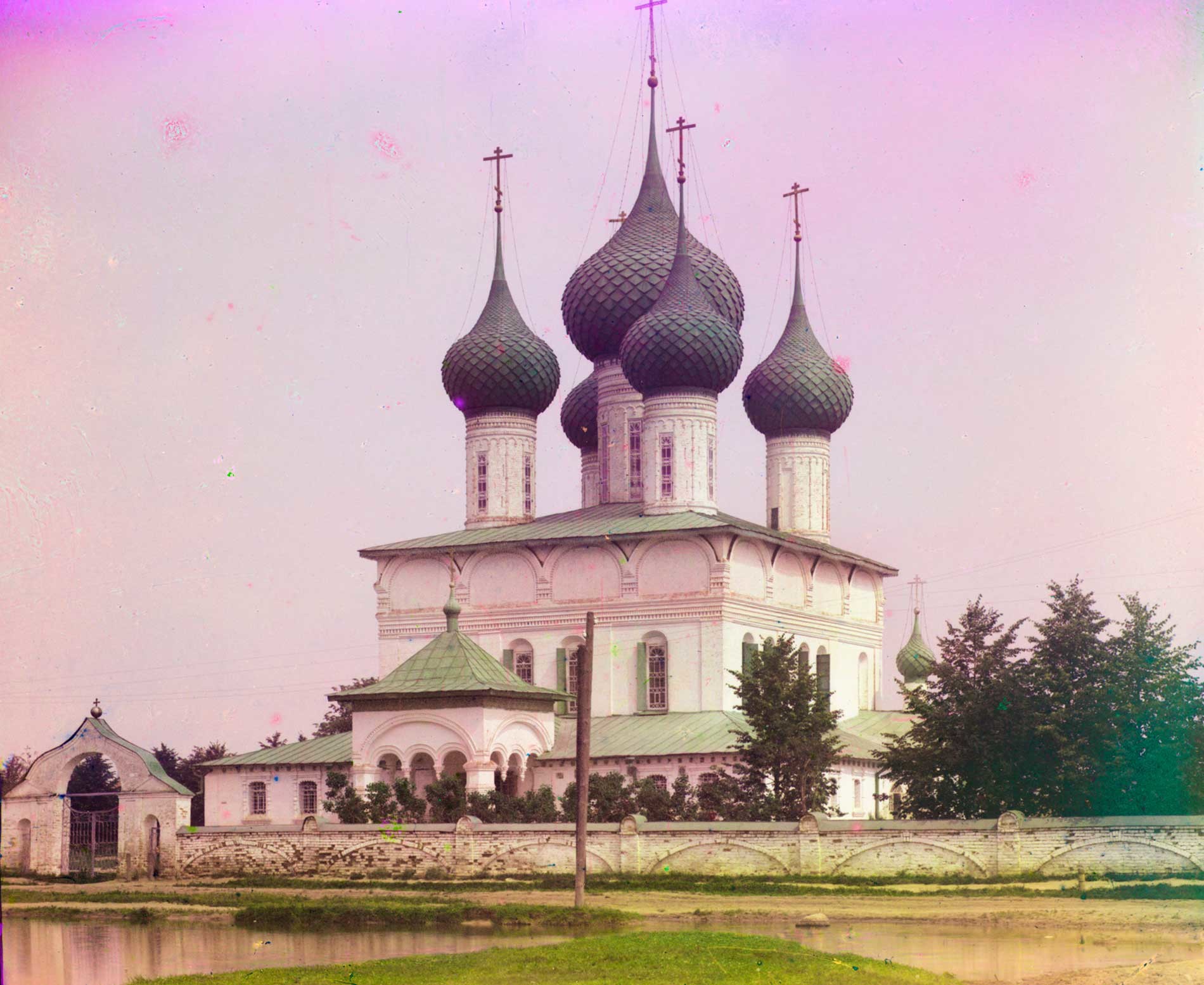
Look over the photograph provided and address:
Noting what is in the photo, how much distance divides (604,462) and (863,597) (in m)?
5.91

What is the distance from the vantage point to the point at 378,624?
37812mm

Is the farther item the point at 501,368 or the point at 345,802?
the point at 501,368

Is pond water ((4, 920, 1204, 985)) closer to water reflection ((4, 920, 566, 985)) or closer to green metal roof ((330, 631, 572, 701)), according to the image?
water reflection ((4, 920, 566, 985))

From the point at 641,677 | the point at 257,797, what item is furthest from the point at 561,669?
the point at 257,797

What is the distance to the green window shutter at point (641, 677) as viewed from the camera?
3547 centimetres

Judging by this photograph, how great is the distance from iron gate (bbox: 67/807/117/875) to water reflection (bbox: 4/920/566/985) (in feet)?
24.3

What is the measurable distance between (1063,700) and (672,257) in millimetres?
13818

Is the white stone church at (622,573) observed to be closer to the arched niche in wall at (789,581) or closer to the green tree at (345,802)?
the arched niche in wall at (789,581)

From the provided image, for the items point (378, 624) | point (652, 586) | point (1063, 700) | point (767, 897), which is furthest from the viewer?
point (378, 624)

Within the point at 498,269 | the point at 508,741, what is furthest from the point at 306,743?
the point at 498,269

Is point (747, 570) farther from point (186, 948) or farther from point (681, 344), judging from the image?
point (186, 948)

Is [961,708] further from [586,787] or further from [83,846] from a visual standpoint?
[83,846]

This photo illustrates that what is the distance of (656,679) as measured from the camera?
3550cm

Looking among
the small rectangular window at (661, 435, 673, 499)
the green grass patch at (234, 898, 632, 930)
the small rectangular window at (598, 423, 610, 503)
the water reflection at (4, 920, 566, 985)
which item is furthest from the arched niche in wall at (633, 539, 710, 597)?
the water reflection at (4, 920, 566, 985)
